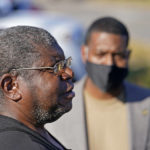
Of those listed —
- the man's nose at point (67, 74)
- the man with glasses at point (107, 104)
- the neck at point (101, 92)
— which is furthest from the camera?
the neck at point (101, 92)

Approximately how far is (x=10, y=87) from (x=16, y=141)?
1.19ft

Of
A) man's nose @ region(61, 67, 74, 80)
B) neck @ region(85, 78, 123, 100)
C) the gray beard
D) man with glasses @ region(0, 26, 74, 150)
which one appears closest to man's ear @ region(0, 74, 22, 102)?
man with glasses @ region(0, 26, 74, 150)

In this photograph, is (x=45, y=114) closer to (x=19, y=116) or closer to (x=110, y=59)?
(x=19, y=116)

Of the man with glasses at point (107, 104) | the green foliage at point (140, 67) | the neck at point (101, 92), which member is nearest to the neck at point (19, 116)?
the man with glasses at point (107, 104)

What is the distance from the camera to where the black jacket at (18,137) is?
2316 mm

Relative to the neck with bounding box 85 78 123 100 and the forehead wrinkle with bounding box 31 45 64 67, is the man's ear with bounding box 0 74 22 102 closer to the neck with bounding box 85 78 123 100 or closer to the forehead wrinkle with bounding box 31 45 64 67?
the forehead wrinkle with bounding box 31 45 64 67

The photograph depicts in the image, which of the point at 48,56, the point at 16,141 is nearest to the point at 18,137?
the point at 16,141

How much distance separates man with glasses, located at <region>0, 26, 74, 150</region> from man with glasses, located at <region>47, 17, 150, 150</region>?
1417 mm

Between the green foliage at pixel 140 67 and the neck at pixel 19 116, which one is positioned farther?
the green foliage at pixel 140 67

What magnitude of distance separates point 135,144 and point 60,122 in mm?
596

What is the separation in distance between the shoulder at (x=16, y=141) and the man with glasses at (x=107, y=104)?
1.70 meters

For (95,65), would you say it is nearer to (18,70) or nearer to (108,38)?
(108,38)

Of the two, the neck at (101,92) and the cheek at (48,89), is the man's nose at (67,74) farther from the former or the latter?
the neck at (101,92)

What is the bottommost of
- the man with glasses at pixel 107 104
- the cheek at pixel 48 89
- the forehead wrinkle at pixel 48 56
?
the man with glasses at pixel 107 104
